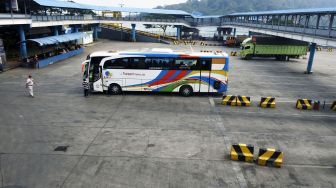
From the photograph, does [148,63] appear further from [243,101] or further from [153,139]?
[153,139]

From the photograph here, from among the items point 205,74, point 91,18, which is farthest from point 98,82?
point 91,18

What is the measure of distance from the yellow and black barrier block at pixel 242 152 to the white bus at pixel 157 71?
9.56 m

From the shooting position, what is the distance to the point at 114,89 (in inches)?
821

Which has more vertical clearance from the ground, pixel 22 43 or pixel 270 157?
pixel 22 43

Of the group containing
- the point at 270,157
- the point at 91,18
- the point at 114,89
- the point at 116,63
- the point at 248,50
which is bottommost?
the point at 270,157

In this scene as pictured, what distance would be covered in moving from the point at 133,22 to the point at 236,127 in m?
53.6

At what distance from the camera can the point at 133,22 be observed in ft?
210

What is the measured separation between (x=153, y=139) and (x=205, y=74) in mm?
8607

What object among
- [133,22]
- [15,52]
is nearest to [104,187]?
[15,52]

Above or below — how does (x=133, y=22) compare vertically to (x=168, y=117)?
above

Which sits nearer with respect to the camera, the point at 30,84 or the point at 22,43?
the point at 30,84

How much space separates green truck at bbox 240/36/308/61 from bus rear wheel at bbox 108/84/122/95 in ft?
88.6

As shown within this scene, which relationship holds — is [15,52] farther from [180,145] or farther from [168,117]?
[180,145]

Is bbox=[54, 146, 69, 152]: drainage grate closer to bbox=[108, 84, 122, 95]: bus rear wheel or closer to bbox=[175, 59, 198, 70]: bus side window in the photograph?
bbox=[108, 84, 122, 95]: bus rear wheel
